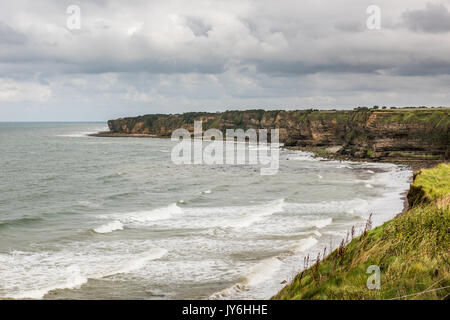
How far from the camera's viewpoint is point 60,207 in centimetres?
3144

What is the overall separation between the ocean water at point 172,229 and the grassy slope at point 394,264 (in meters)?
3.59

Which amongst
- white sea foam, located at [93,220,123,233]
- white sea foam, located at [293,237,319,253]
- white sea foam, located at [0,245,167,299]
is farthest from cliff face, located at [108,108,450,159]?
white sea foam, located at [0,245,167,299]

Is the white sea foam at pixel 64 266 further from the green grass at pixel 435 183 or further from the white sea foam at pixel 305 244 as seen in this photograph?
the green grass at pixel 435 183

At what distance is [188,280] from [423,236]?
9187mm

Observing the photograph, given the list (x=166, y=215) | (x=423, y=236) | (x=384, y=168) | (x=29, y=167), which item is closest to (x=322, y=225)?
(x=166, y=215)

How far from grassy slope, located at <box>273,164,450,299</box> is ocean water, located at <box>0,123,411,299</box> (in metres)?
3.59

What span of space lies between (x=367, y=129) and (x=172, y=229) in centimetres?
6597

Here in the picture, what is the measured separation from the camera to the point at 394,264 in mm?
10062

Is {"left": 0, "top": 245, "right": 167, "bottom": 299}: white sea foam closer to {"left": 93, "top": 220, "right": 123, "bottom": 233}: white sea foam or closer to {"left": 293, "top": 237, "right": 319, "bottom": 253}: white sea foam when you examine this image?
{"left": 93, "top": 220, "right": 123, "bottom": 233}: white sea foam

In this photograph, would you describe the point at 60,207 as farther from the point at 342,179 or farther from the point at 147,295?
the point at 342,179

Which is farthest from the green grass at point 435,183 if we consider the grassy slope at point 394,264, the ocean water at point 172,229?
the grassy slope at point 394,264

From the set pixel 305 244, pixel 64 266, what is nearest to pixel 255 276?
pixel 305 244

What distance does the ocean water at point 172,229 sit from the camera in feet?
51.9
